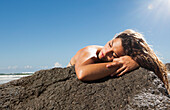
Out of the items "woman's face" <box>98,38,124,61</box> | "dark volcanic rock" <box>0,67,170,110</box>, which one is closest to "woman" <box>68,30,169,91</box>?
"woman's face" <box>98,38,124,61</box>

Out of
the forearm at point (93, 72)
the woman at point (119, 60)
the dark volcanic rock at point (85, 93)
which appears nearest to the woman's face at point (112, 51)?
the woman at point (119, 60)

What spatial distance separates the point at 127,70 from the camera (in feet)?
7.52

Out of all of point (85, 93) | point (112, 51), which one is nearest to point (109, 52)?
point (112, 51)

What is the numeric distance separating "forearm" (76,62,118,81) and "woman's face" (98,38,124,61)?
250 mm

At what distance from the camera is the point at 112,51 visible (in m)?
2.43

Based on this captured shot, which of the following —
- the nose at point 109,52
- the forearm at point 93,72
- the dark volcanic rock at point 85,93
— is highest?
the nose at point 109,52

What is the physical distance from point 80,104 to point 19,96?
101 centimetres

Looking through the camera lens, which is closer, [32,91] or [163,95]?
[163,95]

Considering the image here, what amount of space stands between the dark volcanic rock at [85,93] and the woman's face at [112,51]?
14.2 inches

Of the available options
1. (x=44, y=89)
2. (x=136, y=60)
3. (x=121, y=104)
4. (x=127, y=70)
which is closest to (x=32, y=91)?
(x=44, y=89)

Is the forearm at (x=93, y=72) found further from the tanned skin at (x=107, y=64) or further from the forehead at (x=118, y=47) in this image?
the forehead at (x=118, y=47)

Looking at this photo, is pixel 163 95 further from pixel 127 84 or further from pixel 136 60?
pixel 136 60

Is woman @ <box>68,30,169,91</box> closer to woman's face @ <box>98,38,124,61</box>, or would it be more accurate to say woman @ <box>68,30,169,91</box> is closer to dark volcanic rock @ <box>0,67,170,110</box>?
woman's face @ <box>98,38,124,61</box>

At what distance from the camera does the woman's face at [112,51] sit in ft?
7.74
